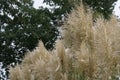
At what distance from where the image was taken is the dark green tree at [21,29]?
43.5ft

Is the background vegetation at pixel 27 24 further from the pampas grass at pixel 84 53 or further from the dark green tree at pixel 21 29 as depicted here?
the pampas grass at pixel 84 53

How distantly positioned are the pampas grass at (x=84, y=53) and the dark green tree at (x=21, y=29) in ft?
24.3

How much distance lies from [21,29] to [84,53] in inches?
344

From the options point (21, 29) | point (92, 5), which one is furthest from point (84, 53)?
point (92, 5)

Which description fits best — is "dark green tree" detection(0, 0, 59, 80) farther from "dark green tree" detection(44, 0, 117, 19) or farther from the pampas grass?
the pampas grass

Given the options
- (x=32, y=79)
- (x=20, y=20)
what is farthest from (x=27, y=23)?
(x=32, y=79)

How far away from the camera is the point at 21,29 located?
44.3ft

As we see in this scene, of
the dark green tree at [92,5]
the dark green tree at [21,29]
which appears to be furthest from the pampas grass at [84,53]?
the dark green tree at [92,5]

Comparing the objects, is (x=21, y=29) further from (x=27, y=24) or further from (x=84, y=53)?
(x=84, y=53)

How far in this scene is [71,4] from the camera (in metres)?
13.6

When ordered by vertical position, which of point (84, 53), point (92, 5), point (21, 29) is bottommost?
point (84, 53)

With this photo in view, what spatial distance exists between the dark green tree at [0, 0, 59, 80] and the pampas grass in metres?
7.40

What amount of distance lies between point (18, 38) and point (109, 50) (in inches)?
345

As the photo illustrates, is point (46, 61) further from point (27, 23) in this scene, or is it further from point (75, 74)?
point (27, 23)
